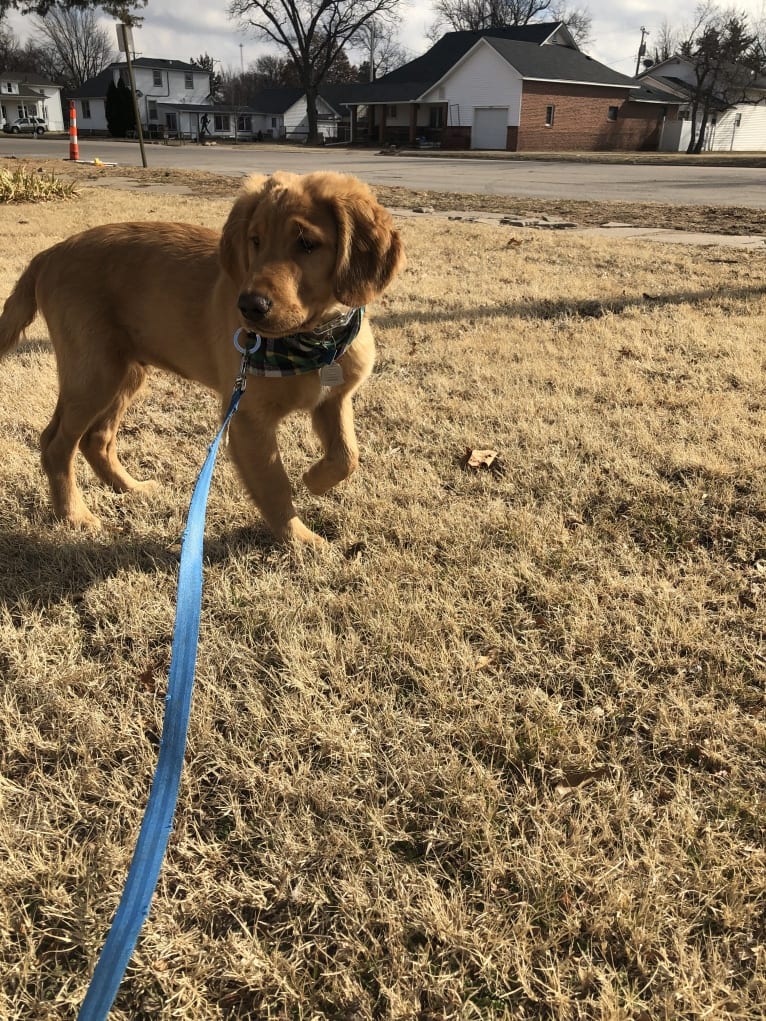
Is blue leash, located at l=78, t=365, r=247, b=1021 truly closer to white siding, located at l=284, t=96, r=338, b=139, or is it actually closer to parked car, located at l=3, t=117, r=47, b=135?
parked car, located at l=3, t=117, r=47, b=135

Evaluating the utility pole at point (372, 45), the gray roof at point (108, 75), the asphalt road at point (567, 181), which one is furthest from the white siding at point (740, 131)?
the gray roof at point (108, 75)

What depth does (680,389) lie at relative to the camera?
15.1ft

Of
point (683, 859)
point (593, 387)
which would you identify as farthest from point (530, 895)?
point (593, 387)

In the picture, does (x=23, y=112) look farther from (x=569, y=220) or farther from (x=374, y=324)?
(x=374, y=324)

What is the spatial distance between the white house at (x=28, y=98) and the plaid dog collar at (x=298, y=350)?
8616 centimetres

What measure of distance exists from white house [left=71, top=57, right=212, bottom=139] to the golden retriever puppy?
76.2 meters

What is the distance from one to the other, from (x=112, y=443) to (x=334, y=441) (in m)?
1.22

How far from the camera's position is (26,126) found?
210ft

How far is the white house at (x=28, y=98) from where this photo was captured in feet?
236

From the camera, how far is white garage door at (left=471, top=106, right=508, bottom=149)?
46594mm

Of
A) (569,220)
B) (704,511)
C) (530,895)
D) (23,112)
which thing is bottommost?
(530,895)

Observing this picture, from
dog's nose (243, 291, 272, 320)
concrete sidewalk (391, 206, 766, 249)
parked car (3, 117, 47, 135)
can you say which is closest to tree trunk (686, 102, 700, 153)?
concrete sidewalk (391, 206, 766, 249)

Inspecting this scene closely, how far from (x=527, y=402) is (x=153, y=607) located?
8.78ft

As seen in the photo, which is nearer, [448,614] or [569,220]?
[448,614]
